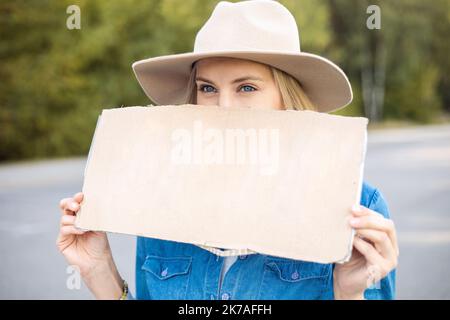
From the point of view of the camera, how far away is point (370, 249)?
3.59ft

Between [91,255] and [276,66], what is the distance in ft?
2.09

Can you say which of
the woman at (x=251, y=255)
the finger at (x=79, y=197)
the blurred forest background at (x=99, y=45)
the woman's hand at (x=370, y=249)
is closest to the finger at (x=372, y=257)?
the woman's hand at (x=370, y=249)

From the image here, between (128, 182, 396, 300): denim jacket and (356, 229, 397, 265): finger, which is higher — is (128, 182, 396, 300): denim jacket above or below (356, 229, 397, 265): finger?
below

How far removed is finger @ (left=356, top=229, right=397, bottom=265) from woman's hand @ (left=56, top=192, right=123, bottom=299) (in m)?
0.62

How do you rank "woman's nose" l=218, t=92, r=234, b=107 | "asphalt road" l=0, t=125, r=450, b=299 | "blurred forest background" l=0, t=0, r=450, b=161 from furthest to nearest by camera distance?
1. "blurred forest background" l=0, t=0, r=450, b=161
2. "asphalt road" l=0, t=125, r=450, b=299
3. "woman's nose" l=218, t=92, r=234, b=107

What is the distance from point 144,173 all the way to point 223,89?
0.97 ft

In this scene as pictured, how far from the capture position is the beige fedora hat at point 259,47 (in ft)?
4.60

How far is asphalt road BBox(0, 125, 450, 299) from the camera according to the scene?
4.37 meters

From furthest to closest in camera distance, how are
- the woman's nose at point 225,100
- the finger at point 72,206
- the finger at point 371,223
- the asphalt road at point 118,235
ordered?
1. the asphalt road at point 118,235
2. the woman's nose at point 225,100
3. the finger at point 72,206
4. the finger at point 371,223

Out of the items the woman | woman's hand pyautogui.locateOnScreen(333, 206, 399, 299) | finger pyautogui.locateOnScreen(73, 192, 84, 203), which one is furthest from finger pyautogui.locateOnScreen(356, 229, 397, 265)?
finger pyautogui.locateOnScreen(73, 192, 84, 203)

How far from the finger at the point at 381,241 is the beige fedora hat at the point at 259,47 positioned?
48 centimetres

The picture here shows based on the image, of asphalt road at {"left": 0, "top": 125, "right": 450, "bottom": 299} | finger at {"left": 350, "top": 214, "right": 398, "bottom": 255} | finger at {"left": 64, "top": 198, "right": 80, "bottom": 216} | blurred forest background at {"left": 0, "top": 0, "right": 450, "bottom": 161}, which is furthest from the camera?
blurred forest background at {"left": 0, "top": 0, "right": 450, "bottom": 161}

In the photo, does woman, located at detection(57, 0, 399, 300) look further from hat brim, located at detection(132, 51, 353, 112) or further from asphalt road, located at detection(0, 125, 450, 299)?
asphalt road, located at detection(0, 125, 450, 299)

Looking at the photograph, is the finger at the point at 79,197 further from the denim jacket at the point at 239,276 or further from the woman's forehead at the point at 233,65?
the woman's forehead at the point at 233,65
